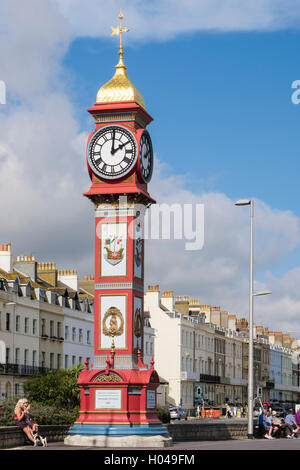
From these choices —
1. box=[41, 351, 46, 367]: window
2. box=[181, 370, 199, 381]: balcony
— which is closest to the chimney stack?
box=[41, 351, 46, 367]: window

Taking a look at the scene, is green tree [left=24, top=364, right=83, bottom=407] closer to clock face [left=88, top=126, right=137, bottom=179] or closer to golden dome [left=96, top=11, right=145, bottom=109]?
clock face [left=88, top=126, right=137, bottom=179]

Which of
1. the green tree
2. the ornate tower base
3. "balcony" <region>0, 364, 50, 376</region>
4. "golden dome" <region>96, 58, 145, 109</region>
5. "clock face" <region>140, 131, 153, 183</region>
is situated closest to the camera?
the ornate tower base

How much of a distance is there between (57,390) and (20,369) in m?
24.3

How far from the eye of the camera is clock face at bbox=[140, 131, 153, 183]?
3481cm

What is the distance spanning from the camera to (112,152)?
34.7m

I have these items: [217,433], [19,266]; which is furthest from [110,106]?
[19,266]

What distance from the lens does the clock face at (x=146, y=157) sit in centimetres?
3481

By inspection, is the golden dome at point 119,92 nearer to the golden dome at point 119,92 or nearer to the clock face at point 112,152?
the golden dome at point 119,92

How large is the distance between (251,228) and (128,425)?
1217 centimetres

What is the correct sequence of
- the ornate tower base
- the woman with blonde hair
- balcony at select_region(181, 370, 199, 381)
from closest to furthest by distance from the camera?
the woman with blonde hair < the ornate tower base < balcony at select_region(181, 370, 199, 381)

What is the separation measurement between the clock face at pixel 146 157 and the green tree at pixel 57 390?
13046 mm

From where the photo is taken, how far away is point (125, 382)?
107 ft

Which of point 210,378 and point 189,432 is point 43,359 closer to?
point 189,432

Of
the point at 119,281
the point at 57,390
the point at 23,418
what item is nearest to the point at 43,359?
the point at 57,390
